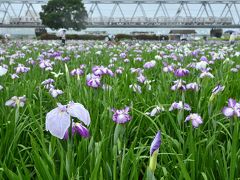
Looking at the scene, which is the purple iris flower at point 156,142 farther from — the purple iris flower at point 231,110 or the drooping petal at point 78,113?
the purple iris flower at point 231,110

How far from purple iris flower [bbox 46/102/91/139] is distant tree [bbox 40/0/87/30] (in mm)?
33420

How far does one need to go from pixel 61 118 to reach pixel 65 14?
33.9 m

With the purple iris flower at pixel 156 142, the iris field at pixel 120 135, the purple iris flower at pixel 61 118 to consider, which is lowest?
the iris field at pixel 120 135

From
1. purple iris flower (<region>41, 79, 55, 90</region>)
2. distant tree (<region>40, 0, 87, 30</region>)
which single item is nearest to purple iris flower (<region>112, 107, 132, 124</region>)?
purple iris flower (<region>41, 79, 55, 90</region>)

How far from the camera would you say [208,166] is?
1594 millimetres

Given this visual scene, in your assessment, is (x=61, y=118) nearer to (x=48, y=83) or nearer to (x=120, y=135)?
(x=120, y=135)

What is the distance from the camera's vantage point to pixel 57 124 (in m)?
1.12

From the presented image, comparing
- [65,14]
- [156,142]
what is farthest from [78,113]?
[65,14]

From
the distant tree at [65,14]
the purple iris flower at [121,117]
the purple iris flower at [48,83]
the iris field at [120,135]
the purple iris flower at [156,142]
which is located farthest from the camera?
the distant tree at [65,14]

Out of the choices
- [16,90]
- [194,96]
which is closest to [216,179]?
[194,96]

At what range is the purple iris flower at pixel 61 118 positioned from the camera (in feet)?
3.66

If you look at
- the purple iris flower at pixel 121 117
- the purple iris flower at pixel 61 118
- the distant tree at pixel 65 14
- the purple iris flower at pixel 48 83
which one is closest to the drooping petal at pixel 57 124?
the purple iris flower at pixel 61 118

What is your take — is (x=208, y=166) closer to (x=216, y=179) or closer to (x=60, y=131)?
(x=216, y=179)

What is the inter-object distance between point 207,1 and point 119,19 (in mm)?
12017
